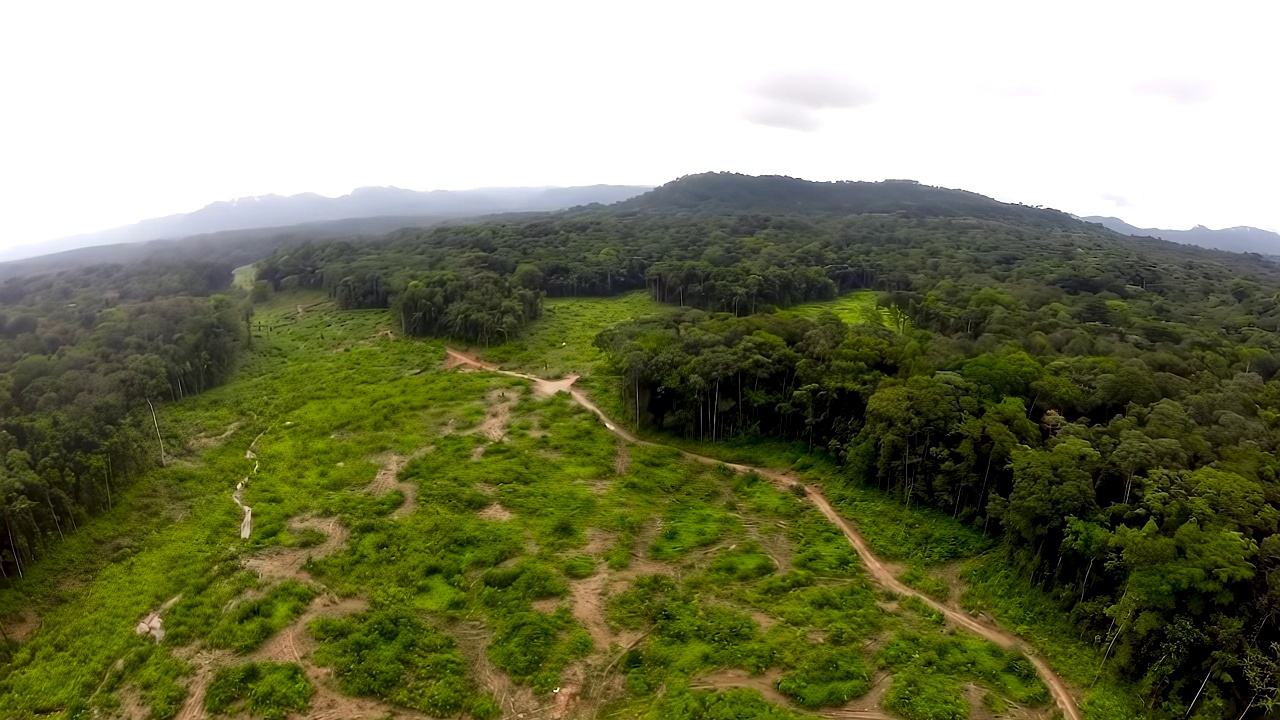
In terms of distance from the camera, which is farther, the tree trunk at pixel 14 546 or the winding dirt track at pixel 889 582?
the tree trunk at pixel 14 546

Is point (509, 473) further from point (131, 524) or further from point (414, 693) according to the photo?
point (131, 524)

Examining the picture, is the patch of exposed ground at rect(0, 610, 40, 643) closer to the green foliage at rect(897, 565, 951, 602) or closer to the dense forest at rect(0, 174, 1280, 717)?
the dense forest at rect(0, 174, 1280, 717)

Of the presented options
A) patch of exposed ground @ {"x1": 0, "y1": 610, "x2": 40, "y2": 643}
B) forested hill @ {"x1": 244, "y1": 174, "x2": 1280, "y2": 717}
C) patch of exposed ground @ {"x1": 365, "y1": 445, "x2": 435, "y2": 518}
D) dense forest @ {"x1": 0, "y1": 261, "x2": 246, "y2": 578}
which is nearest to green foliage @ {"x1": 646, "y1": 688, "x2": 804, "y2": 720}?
forested hill @ {"x1": 244, "y1": 174, "x2": 1280, "y2": 717}

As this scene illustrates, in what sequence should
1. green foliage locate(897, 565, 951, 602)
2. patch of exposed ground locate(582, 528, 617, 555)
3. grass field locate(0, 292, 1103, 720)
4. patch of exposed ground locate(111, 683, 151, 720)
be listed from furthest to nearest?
patch of exposed ground locate(582, 528, 617, 555) → green foliage locate(897, 565, 951, 602) → grass field locate(0, 292, 1103, 720) → patch of exposed ground locate(111, 683, 151, 720)

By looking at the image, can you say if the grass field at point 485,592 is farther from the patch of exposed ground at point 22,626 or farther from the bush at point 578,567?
the patch of exposed ground at point 22,626

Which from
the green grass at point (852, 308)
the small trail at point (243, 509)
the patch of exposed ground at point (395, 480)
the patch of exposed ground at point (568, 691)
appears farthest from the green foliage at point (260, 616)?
the green grass at point (852, 308)

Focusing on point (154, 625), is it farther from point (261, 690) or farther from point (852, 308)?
point (852, 308)
